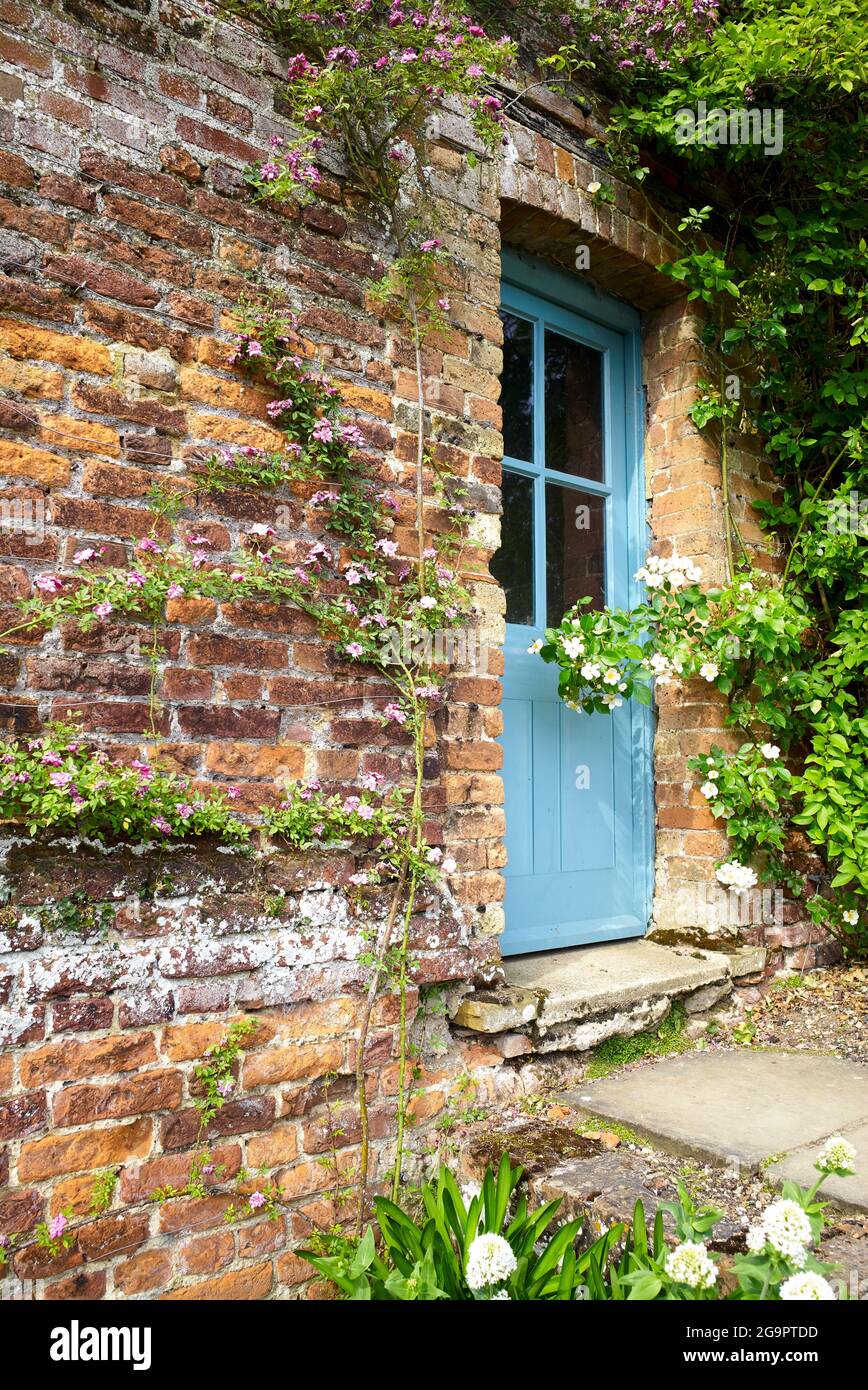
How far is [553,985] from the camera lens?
8.98 ft

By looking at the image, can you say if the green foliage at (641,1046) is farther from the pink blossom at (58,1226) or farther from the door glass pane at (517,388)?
the door glass pane at (517,388)

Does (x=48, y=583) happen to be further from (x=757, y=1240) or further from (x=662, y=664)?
(x=662, y=664)

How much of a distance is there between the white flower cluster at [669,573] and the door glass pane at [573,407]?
0.49m

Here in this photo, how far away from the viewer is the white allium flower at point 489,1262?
1.46 meters

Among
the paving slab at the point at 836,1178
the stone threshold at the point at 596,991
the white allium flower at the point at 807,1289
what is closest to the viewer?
the white allium flower at the point at 807,1289

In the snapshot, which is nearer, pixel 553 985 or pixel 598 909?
pixel 553 985

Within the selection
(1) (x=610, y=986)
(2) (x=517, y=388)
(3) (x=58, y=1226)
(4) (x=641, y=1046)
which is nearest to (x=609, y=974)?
(1) (x=610, y=986)

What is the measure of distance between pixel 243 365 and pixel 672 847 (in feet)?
7.56

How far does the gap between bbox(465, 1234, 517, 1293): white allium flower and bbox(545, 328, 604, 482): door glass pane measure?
8.32 ft

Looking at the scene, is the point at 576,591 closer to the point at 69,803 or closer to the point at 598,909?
the point at 598,909

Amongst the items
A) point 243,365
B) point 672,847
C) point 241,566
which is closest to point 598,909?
point 672,847

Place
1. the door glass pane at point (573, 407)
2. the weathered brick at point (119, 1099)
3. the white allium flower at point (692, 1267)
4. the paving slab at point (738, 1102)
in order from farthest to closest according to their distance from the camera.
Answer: the door glass pane at point (573, 407) → the paving slab at point (738, 1102) → the weathered brick at point (119, 1099) → the white allium flower at point (692, 1267)

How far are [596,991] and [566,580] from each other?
1.45m

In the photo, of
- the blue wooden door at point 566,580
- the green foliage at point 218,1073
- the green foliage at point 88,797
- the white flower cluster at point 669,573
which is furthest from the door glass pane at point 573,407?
the green foliage at point 218,1073
